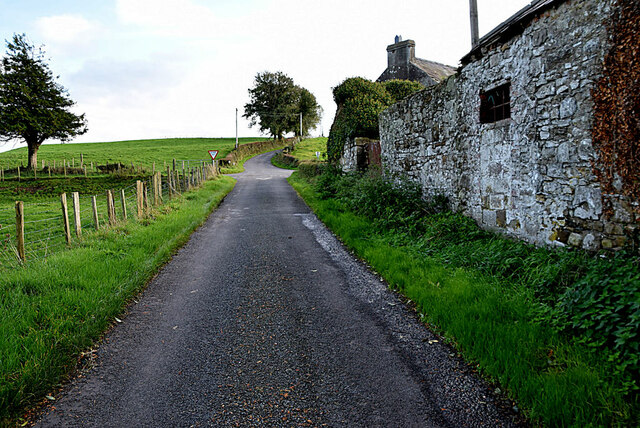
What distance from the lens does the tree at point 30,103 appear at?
120ft

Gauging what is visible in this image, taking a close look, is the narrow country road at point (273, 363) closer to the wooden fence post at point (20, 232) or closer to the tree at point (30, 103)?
the wooden fence post at point (20, 232)

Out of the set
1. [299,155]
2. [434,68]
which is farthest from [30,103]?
[434,68]

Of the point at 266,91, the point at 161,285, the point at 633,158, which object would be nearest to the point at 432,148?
the point at 633,158

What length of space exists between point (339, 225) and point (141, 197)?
242 inches

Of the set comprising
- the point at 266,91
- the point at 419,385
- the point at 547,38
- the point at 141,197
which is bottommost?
the point at 419,385

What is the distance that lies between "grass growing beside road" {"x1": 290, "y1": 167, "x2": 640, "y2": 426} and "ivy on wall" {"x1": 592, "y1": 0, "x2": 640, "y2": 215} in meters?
1.07

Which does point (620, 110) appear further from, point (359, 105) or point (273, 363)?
point (359, 105)

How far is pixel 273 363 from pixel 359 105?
1617 cm

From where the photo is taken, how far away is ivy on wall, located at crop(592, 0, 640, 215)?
464 centimetres

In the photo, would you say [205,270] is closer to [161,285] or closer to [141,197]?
[161,285]

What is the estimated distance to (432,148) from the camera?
33.2ft

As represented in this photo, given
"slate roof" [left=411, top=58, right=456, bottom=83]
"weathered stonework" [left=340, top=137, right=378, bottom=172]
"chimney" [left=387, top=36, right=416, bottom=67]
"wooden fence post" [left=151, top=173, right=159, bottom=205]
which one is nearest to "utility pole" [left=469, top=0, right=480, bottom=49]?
"weathered stonework" [left=340, top=137, right=378, bottom=172]

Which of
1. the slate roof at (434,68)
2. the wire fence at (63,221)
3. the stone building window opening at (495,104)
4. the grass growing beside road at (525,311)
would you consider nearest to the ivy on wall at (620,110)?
the grass growing beside road at (525,311)

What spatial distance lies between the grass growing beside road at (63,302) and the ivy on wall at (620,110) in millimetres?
6720
